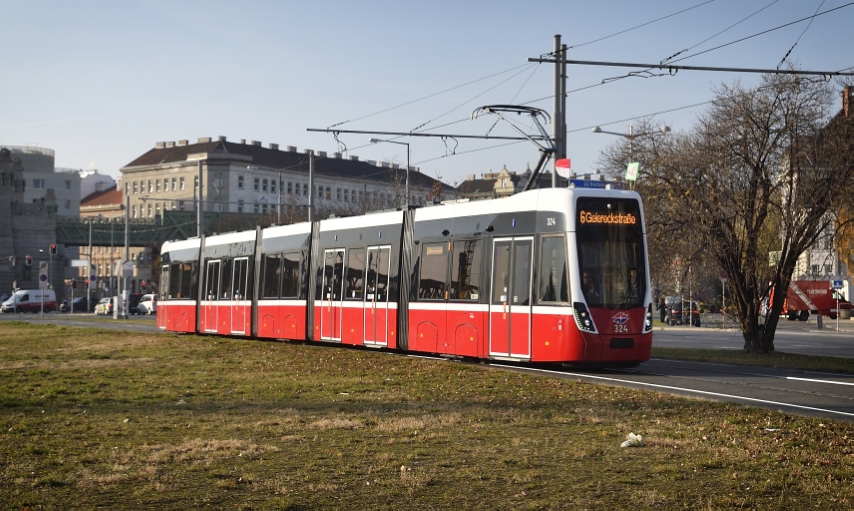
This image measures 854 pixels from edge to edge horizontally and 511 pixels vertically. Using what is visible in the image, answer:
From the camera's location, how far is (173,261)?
4147 cm

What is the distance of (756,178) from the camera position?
29.2m

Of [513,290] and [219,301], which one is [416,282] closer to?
[513,290]

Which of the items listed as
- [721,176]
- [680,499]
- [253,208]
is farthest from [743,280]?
[253,208]

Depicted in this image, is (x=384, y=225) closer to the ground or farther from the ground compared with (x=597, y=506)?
farther from the ground

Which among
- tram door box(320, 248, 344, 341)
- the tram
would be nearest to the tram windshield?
the tram

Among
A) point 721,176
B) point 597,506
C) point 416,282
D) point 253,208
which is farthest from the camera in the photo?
point 253,208

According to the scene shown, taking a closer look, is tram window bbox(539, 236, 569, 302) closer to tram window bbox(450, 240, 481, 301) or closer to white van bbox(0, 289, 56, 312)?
tram window bbox(450, 240, 481, 301)

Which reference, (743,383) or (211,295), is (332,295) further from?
(743,383)

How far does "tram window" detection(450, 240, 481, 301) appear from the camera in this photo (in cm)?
2302

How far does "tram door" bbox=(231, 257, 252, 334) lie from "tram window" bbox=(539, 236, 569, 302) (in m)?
15.6

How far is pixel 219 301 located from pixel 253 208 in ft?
406

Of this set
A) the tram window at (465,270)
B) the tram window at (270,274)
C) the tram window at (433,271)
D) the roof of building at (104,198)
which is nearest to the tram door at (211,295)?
the tram window at (270,274)

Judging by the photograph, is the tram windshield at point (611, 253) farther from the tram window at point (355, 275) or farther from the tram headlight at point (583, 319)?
the tram window at point (355, 275)

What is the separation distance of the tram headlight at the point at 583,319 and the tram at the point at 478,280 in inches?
0.7
